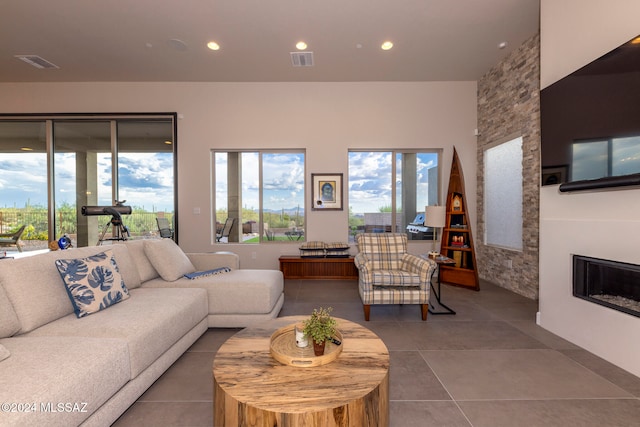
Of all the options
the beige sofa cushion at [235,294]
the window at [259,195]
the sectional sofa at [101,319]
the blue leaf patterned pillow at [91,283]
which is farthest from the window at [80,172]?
the blue leaf patterned pillow at [91,283]

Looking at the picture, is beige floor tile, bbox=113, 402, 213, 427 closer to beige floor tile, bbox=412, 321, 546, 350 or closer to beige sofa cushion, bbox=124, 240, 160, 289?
beige sofa cushion, bbox=124, 240, 160, 289

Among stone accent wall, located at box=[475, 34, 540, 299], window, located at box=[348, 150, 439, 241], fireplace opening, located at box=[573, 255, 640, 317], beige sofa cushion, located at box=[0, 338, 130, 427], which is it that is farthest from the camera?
window, located at box=[348, 150, 439, 241]

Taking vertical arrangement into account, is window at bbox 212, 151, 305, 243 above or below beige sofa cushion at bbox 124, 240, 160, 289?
above

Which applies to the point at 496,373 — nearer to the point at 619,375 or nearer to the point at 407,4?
the point at 619,375

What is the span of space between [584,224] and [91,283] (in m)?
4.09

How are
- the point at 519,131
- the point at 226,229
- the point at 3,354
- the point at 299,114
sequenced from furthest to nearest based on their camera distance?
the point at 226,229, the point at 299,114, the point at 519,131, the point at 3,354

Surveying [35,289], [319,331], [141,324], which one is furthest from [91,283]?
[319,331]

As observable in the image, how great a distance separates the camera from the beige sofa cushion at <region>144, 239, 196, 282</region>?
2.84 m

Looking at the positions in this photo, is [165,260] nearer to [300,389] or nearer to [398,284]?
[300,389]

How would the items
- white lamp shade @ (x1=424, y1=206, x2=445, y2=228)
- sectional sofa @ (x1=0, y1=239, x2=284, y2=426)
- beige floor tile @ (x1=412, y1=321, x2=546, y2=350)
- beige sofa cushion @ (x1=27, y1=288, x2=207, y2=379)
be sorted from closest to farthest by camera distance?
sectional sofa @ (x1=0, y1=239, x2=284, y2=426) < beige sofa cushion @ (x1=27, y1=288, x2=207, y2=379) < beige floor tile @ (x1=412, y1=321, x2=546, y2=350) < white lamp shade @ (x1=424, y1=206, x2=445, y2=228)

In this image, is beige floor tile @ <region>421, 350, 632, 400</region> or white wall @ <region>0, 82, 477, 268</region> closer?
beige floor tile @ <region>421, 350, 632, 400</region>

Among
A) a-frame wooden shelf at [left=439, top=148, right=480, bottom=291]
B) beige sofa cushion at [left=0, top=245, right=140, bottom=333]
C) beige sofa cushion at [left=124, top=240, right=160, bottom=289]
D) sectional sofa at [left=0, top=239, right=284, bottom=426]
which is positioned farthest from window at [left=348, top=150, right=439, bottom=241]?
beige sofa cushion at [left=0, top=245, right=140, bottom=333]

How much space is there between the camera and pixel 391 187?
209 inches

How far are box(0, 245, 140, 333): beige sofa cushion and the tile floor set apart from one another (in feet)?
2.81
